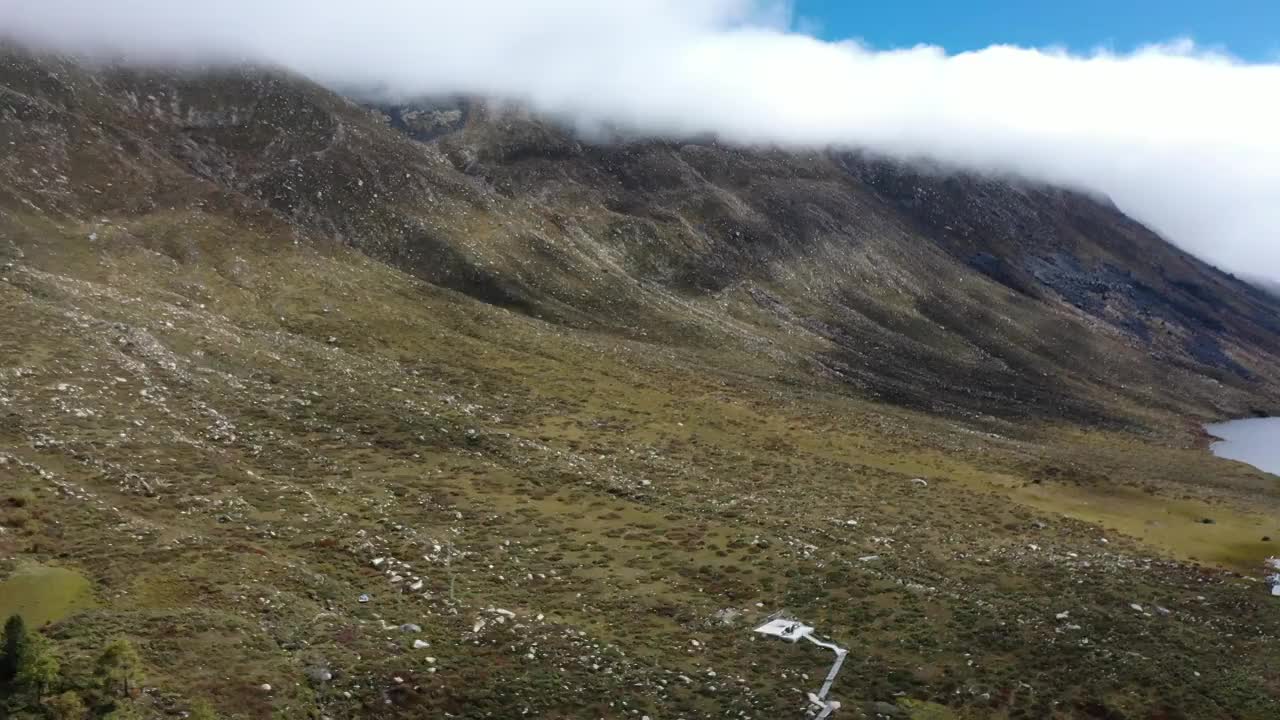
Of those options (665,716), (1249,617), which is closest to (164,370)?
(665,716)

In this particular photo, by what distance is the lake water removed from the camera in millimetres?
121688

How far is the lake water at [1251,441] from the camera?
Result: 12169 cm

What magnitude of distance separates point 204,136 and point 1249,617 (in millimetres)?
128925

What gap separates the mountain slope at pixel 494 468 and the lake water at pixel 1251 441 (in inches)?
310

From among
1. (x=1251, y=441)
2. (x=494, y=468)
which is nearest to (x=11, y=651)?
(x=494, y=468)

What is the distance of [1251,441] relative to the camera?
468ft

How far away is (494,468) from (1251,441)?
151 m

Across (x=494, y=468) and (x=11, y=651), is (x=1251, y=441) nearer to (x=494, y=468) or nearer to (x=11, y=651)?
(x=494, y=468)

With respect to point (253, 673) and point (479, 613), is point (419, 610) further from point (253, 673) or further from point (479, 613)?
point (253, 673)

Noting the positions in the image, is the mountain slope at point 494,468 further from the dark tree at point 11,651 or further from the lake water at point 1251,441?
the lake water at point 1251,441

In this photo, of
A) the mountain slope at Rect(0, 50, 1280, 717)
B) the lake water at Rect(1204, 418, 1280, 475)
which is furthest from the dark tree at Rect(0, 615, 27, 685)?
the lake water at Rect(1204, 418, 1280, 475)

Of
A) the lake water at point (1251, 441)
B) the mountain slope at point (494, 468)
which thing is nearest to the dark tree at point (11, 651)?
the mountain slope at point (494, 468)

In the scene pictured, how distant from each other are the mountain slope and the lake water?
7878 mm

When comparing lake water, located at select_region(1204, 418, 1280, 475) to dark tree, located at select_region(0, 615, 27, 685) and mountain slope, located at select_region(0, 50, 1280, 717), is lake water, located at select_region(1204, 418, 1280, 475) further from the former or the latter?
dark tree, located at select_region(0, 615, 27, 685)
